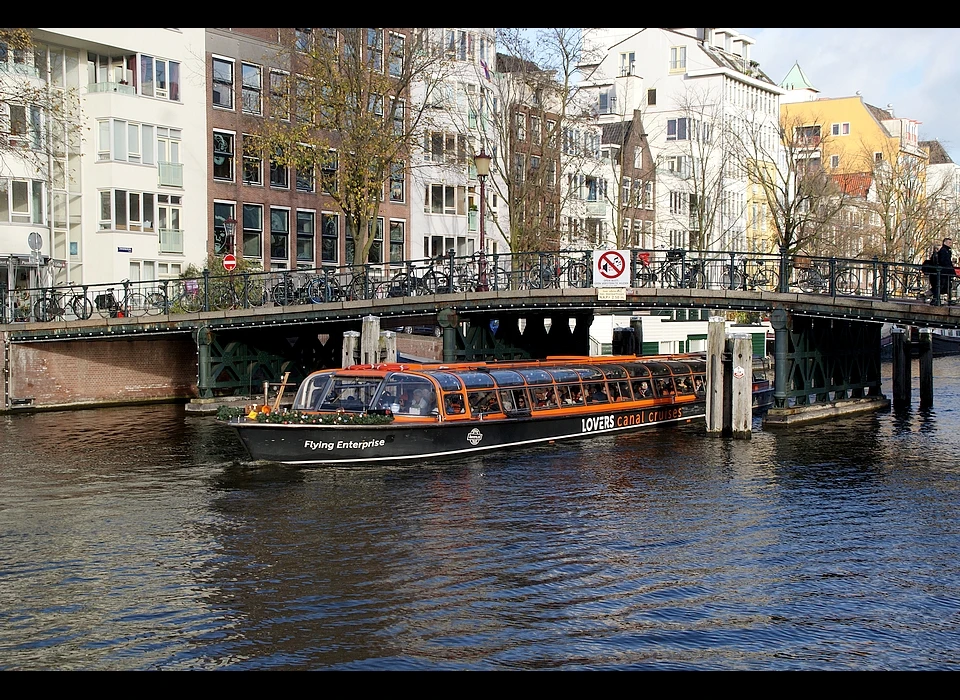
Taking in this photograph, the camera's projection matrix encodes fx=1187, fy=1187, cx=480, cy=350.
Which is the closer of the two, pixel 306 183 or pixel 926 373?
pixel 926 373

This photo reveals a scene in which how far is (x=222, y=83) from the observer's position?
2042 inches

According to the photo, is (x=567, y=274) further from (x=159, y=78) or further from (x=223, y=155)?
(x=159, y=78)

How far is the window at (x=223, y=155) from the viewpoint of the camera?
51.8m

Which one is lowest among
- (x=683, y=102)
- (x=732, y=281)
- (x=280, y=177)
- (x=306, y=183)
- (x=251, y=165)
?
(x=732, y=281)

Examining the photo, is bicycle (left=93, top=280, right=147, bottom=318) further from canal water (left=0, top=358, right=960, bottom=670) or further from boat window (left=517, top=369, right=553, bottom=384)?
boat window (left=517, top=369, right=553, bottom=384)

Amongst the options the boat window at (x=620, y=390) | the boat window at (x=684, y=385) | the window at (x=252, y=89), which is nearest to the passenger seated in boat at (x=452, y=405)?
the boat window at (x=620, y=390)

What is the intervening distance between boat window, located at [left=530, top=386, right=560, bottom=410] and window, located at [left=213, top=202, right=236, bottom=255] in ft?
76.2

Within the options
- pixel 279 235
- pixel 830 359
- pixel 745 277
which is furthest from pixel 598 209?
pixel 745 277

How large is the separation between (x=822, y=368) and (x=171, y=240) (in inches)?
1081

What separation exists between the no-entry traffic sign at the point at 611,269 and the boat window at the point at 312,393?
34.6ft

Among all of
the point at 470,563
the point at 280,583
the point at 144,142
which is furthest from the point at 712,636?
the point at 144,142

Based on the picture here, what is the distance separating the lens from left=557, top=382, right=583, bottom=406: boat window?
33.4 metres
